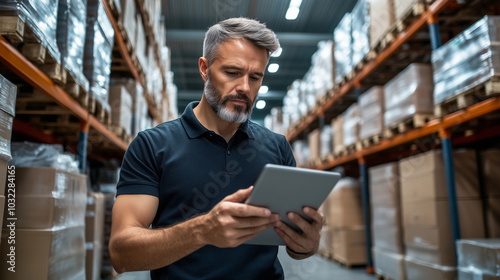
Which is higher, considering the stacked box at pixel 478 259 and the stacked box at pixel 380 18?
the stacked box at pixel 380 18

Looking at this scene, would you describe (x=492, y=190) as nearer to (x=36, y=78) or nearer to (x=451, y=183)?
(x=451, y=183)

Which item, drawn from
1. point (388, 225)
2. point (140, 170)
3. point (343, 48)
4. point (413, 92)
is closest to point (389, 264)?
point (388, 225)

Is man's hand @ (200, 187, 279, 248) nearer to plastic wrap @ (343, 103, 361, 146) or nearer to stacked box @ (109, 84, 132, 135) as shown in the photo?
stacked box @ (109, 84, 132, 135)

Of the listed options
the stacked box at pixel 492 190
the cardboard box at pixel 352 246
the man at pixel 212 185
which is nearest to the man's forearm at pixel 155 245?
the man at pixel 212 185

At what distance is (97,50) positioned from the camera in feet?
10.9

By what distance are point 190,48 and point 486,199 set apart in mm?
8786

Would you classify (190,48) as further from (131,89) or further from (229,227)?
(229,227)

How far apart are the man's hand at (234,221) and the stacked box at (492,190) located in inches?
134

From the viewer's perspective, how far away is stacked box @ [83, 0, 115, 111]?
10.7 ft

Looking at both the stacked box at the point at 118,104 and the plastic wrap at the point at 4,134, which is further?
the stacked box at the point at 118,104

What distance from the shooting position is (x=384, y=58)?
4.82m

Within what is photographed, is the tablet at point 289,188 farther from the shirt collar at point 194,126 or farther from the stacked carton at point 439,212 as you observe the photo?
the stacked carton at point 439,212

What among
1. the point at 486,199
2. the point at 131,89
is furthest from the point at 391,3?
the point at 131,89

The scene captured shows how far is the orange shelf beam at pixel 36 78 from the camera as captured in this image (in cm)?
198
